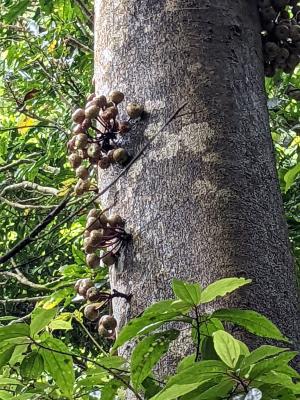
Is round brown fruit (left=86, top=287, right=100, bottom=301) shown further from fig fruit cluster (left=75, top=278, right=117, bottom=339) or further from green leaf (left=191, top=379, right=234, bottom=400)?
green leaf (left=191, top=379, right=234, bottom=400)

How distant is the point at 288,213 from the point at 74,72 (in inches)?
50.4

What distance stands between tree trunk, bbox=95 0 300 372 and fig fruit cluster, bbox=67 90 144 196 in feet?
0.06

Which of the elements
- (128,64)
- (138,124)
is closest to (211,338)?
(138,124)

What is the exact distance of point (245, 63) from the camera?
114 centimetres

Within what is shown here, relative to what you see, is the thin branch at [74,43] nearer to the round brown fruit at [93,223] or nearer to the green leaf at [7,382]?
the round brown fruit at [93,223]

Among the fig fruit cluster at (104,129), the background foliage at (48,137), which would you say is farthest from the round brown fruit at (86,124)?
the background foliage at (48,137)

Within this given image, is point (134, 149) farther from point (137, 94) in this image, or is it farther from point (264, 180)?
point (264, 180)

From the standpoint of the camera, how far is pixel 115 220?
3.32 ft

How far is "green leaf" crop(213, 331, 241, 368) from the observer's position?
685 mm

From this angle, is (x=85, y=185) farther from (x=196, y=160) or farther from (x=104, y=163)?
(x=196, y=160)

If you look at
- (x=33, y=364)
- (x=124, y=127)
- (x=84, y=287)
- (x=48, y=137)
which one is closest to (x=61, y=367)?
(x=33, y=364)

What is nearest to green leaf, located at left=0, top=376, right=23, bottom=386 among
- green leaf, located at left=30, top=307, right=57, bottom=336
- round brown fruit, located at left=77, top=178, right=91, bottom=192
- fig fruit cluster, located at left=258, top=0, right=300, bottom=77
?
green leaf, located at left=30, top=307, right=57, bottom=336

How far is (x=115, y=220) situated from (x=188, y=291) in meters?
0.31

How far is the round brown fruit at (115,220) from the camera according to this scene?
1009mm
